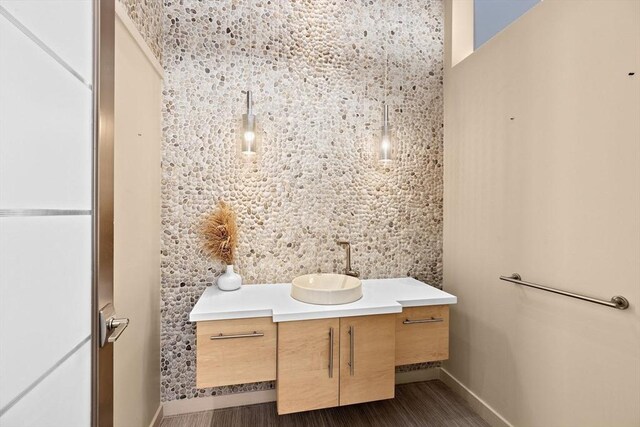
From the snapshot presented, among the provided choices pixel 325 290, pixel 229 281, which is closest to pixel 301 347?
pixel 325 290

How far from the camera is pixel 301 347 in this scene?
5.46 ft

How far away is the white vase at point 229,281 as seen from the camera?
79.0 inches

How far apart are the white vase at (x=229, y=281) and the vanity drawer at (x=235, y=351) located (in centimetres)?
39

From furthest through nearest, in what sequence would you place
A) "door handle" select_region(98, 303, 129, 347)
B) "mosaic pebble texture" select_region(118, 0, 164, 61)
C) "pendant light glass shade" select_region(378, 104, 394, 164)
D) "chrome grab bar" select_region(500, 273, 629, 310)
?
"pendant light glass shade" select_region(378, 104, 394, 164) < "mosaic pebble texture" select_region(118, 0, 164, 61) < "chrome grab bar" select_region(500, 273, 629, 310) < "door handle" select_region(98, 303, 129, 347)

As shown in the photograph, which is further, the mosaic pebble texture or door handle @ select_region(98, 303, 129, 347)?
the mosaic pebble texture

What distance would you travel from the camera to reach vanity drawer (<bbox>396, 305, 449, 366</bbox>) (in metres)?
1.88

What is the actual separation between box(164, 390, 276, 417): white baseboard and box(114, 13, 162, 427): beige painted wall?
0.44 feet

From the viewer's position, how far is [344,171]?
2342 mm

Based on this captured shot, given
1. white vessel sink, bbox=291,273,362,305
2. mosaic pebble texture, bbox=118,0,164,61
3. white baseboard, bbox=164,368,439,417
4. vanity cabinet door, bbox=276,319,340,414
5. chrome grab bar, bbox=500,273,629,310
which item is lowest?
white baseboard, bbox=164,368,439,417

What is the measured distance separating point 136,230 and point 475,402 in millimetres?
2405

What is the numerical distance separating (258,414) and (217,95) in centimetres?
217

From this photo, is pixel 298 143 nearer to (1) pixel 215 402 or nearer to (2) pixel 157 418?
(1) pixel 215 402

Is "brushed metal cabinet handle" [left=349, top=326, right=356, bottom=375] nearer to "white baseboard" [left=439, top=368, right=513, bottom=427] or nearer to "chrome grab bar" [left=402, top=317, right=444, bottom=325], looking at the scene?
"chrome grab bar" [left=402, top=317, right=444, bottom=325]

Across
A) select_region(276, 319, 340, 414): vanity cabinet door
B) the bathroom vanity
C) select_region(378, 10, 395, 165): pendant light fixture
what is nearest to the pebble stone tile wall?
select_region(378, 10, 395, 165): pendant light fixture
